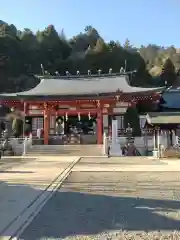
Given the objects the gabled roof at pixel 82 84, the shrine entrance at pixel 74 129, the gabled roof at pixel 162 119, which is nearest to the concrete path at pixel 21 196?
the gabled roof at pixel 162 119

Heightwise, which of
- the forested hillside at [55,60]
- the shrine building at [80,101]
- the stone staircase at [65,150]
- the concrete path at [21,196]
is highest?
the forested hillside at [55,60]

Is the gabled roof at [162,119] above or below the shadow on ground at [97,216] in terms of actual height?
above

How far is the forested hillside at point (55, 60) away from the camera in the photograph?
2320 inches

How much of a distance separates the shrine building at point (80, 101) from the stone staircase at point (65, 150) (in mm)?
1871

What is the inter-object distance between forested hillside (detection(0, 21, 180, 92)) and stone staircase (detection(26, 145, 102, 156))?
30137 millimetres

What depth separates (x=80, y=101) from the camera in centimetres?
3064

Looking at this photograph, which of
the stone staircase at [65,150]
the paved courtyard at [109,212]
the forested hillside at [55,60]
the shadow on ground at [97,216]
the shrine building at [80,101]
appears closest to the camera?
the paved courtyard at [109,212]

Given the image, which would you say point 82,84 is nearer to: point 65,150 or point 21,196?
point 65,150

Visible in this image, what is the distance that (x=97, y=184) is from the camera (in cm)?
1030

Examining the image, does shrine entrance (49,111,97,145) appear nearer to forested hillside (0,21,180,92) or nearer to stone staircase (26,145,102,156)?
stone staircase (26,145,102,156)

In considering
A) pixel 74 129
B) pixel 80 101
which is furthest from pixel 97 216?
pixel 74 129

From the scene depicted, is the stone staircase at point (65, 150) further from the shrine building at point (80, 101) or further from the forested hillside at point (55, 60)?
the forested hillside at point (55, 60)

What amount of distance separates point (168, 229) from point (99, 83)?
3114cm

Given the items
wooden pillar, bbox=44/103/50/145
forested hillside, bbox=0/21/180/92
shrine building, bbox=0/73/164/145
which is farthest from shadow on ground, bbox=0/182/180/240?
forested hillside, bbox=0/21/180/92
